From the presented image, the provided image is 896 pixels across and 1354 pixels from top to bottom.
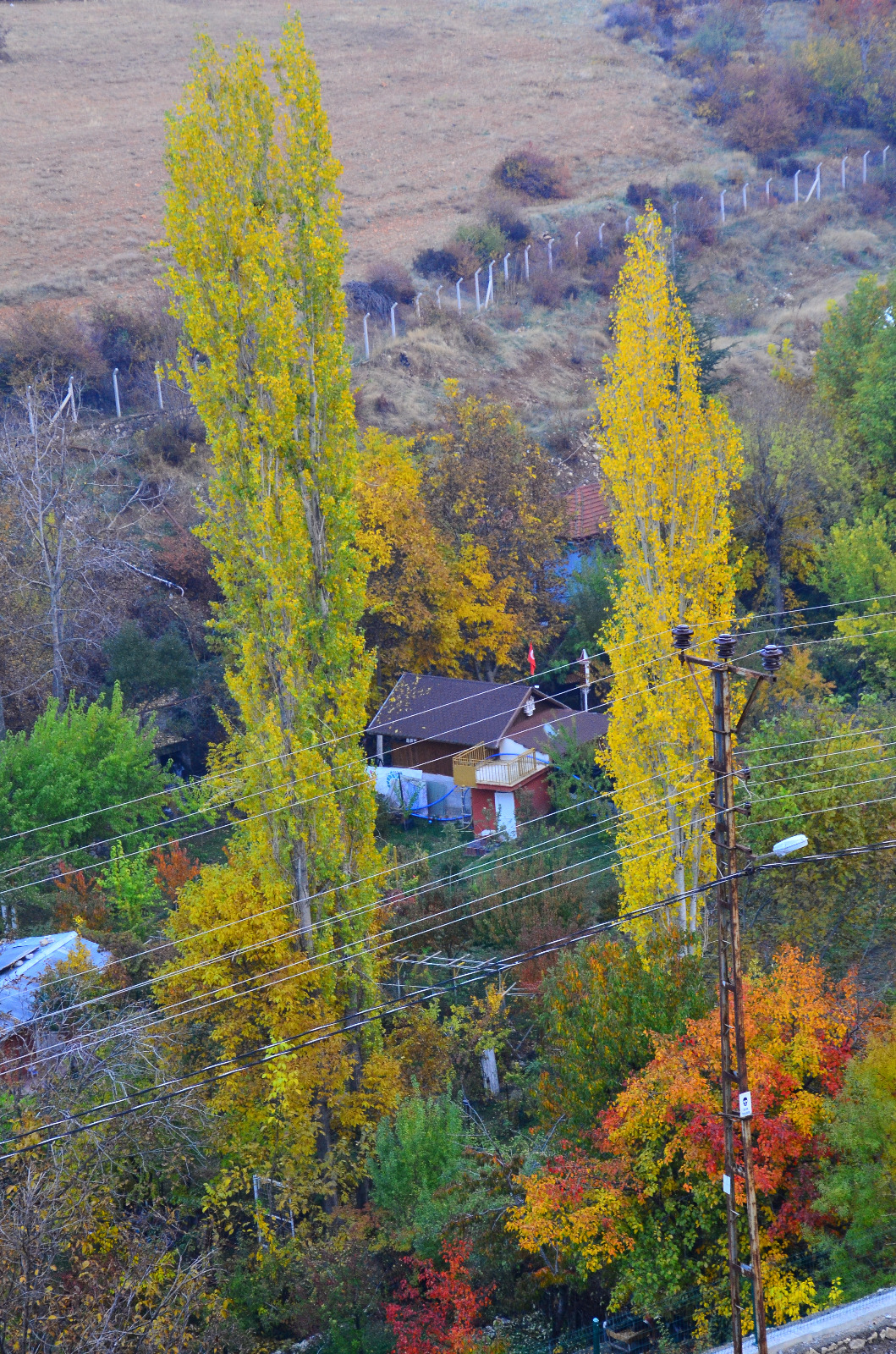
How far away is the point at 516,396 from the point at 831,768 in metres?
38.0

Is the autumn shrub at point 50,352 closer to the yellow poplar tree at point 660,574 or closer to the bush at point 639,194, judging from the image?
the yellow poplar tree at point 660,574

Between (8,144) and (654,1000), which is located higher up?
(8,144)

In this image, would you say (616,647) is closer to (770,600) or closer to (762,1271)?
(762,1271)

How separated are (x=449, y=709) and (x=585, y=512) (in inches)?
520

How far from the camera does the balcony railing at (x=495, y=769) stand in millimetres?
31359

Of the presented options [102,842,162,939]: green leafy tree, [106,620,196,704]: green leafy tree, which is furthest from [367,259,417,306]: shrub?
[102,842,162,939]: green leafy tree

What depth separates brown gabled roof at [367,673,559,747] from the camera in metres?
32.8

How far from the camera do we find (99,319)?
5516 cm

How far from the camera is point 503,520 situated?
39688mm

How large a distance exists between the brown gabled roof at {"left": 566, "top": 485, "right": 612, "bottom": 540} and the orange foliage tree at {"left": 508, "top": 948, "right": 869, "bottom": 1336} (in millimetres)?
28725

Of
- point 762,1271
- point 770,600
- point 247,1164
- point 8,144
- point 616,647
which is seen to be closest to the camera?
point 762,1271

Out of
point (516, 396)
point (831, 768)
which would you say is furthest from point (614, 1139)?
point (516, 396)

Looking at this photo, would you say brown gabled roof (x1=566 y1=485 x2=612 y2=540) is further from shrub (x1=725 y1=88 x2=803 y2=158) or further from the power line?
shrub (x1=725 y1=88 x2=803 y2=158)

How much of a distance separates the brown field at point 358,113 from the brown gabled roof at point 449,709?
119 ft
